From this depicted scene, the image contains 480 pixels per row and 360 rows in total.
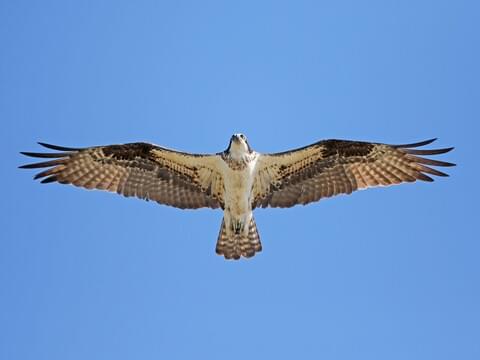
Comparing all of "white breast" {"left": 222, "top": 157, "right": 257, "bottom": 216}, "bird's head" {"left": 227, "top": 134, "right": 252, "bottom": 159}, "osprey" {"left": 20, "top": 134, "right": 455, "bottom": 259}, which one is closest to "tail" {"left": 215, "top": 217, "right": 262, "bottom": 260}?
"osprey" {"left": 20, "top": 134, "right": 455, "bottom": 259}

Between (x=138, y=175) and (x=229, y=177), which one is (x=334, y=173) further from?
(x=138, y=175)

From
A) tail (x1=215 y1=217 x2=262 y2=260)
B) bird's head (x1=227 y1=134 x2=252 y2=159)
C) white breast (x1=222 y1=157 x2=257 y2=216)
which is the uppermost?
bird's head (x1=227 y1=134 x2=252 y2=159)

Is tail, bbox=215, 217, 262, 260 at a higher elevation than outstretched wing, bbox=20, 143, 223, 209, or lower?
lower

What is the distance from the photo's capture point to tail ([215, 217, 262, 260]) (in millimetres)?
13992

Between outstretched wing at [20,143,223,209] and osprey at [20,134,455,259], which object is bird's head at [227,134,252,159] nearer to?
osprey at [20,134,455,259]

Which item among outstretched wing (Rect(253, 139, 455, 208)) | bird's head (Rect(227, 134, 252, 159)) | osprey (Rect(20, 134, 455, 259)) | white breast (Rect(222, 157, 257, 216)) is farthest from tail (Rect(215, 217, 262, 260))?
bird's head (Rect(227, 134, 252, 159))

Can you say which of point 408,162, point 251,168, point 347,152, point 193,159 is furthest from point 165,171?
point 408,162

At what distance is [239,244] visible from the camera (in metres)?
14.0

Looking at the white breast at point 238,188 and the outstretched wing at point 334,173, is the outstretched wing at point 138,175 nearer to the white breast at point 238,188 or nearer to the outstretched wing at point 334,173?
the white breast at point 238,188

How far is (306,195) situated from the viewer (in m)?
14.1

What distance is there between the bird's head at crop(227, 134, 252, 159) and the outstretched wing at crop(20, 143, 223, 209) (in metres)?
0.90

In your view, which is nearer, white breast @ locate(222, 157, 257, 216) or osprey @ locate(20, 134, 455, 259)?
white breast @ locate(222, 157, 257, 216)

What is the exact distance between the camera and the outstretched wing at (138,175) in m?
14.1

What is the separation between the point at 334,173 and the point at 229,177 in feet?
6.02
